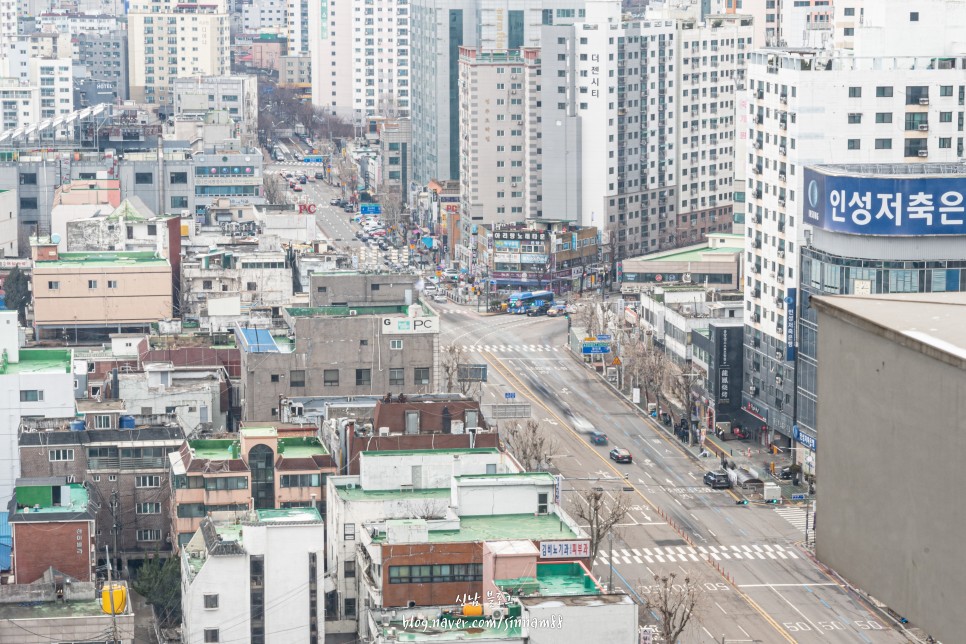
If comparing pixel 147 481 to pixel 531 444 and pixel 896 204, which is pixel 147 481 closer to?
pixel 531 444

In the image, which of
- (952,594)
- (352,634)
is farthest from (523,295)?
(952,594)

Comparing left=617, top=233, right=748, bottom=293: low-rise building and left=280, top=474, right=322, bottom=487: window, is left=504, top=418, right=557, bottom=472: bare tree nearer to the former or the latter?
left=280, top=474, right=322, bottom=487: window

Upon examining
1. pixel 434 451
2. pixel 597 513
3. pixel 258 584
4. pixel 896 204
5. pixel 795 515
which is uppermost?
pixel 896 204

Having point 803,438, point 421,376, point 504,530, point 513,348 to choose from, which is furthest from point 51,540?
point 513,348

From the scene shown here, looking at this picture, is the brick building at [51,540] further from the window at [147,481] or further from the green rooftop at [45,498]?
the window at [147,481]

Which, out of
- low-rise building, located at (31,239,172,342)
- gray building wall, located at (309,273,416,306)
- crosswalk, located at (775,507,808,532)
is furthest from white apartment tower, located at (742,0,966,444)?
low-rise building, located at (31,239,172,342)

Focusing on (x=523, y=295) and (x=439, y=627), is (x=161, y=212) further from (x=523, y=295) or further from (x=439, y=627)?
(x=439, y=627)

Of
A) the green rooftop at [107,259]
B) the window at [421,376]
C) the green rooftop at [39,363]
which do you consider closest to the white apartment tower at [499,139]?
the green rooftop at [107,259]
